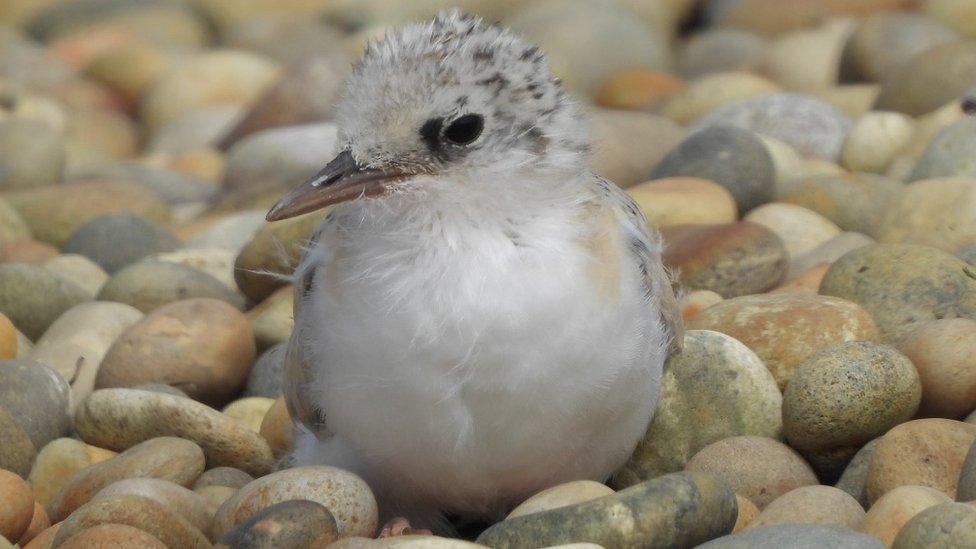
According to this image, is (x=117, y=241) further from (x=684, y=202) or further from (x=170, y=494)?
(x=170, y=494)

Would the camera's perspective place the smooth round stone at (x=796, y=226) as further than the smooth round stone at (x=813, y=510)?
Yes

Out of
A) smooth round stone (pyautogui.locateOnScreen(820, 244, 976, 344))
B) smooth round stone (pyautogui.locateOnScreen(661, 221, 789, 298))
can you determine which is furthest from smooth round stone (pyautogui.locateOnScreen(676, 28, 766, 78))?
smooth round stone (pyautogui.locateOnScreen(820, 244, 976, 344))

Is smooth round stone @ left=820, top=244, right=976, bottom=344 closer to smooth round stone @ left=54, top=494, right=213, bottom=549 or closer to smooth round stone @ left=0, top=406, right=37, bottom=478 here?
smooth round stone @ left=54, top=494, right=213, bottom=549

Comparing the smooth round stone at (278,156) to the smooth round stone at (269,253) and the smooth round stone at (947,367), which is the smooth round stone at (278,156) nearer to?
the smooth round stone at (269,253)

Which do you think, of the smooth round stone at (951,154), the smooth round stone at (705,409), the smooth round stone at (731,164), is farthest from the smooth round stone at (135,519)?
the smooth round stone at (951,154)

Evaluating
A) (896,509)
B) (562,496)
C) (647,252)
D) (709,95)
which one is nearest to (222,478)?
(562,496)

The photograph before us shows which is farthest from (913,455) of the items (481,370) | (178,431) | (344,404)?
(178,431)
